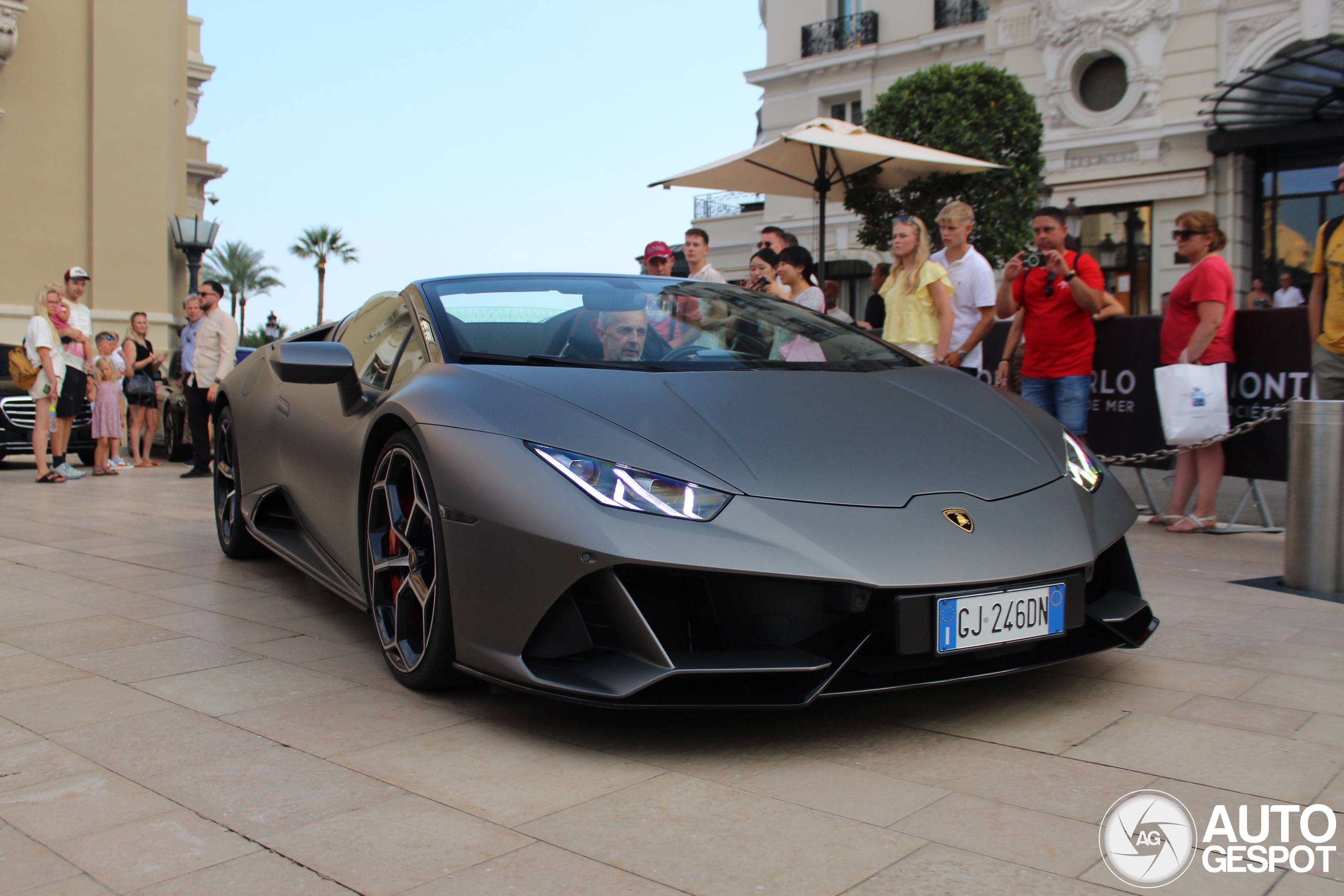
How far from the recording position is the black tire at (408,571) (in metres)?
2.82

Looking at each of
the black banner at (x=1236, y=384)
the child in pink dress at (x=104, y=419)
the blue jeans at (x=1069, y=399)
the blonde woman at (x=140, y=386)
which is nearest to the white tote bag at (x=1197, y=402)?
the black banner at (x=1236, y=384)

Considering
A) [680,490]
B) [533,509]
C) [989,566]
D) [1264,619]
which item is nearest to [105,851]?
[533,509]

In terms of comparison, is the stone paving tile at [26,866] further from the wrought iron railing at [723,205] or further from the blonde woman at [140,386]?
the wrought iron railing at [723,205]

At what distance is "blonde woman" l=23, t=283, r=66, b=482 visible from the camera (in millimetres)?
9461

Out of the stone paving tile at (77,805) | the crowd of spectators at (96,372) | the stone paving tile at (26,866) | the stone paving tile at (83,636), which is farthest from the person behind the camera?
the crowd of spectators at (96,372)

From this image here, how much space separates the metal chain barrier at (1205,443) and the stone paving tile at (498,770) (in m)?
3.28

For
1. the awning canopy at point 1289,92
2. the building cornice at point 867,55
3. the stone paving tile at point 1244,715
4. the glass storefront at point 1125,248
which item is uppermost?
the building cornice at point 867,55

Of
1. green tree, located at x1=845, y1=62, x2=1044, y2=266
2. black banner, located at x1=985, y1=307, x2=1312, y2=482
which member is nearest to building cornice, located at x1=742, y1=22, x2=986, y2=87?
green tree, located at x1=845, y1=62, x2=1044, y2=266

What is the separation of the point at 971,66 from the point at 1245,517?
1356cm

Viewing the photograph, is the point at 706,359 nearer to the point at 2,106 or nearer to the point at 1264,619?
the point at 1264,619

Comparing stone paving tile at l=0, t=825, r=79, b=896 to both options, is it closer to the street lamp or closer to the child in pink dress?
the child in pink dress

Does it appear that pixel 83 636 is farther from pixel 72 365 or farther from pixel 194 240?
pixel 194 240

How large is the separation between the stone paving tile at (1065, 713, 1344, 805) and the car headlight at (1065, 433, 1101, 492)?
0.65 m

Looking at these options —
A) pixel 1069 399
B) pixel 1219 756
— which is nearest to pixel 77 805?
pixel 1219 756
